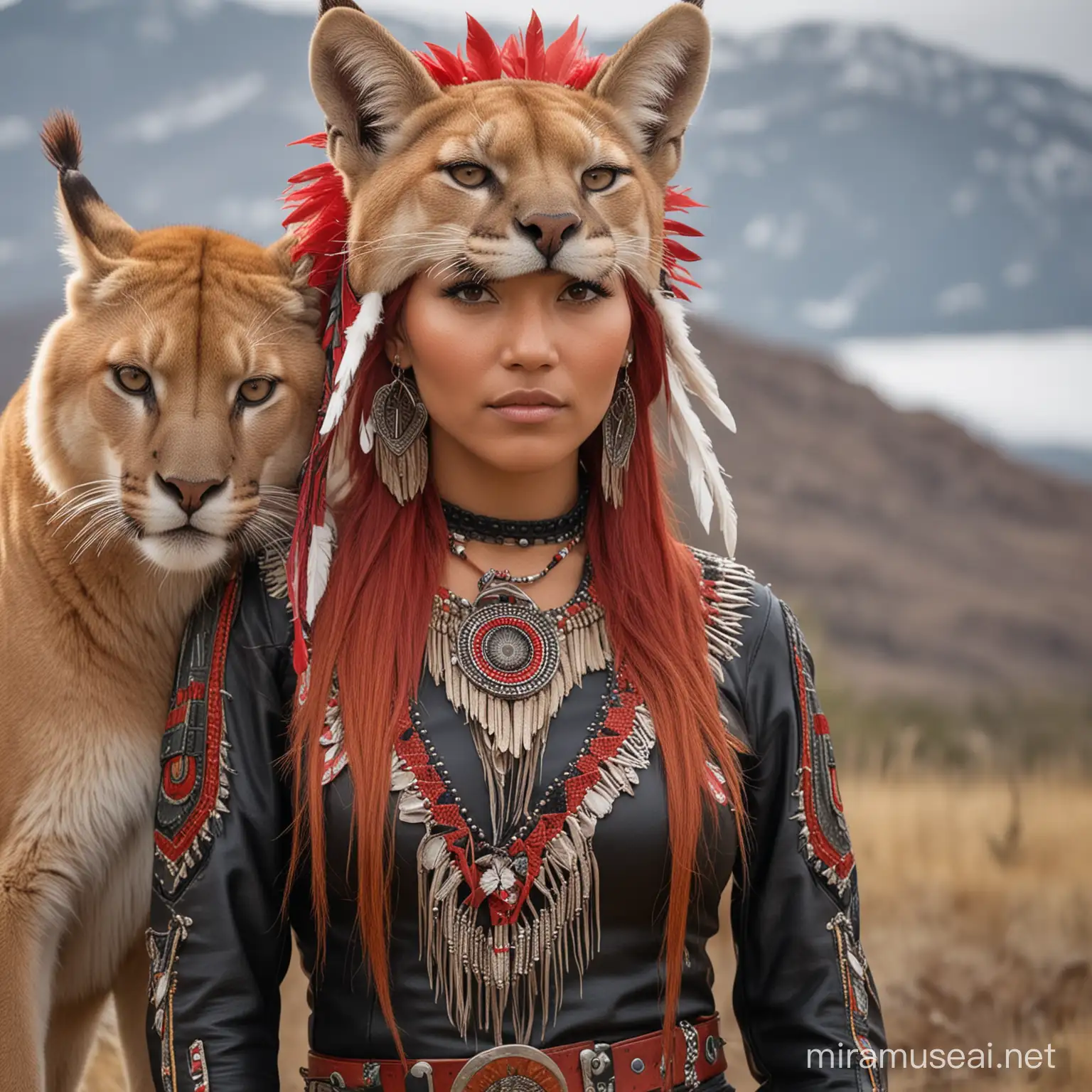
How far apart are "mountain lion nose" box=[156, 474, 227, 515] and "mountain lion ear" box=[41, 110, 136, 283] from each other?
469mm

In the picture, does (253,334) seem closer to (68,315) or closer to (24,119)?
(68,315)

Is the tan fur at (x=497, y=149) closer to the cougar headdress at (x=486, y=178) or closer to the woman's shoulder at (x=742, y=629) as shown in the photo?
the cougar headdress at (x=486, y=178)

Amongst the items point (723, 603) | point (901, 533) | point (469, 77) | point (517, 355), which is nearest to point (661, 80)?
point (469, 77)

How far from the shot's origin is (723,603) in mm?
2807

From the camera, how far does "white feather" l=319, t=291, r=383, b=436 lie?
244 cm

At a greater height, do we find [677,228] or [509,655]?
[677,228]

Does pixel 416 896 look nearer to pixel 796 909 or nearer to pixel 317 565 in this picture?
pixel 317 565

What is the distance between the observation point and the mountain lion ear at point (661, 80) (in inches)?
101

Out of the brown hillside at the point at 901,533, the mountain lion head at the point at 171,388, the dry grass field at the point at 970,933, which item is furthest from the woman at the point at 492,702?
the brown hillside at the point at 901,533

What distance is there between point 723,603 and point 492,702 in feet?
1.78

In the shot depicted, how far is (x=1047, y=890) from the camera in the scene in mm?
5633

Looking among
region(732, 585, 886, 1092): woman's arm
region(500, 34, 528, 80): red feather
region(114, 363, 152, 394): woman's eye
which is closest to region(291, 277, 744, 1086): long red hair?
region(732, 585, 886, 1092): woman's arm

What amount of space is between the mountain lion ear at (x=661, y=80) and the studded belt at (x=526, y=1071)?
1.55m

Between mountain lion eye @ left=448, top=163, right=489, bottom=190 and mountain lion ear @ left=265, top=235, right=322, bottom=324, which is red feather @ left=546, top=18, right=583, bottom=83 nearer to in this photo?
mountain lion eye @ left=448, top=163, right=489, bottom=190
